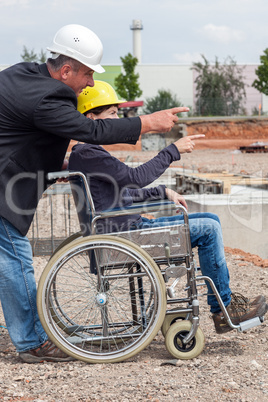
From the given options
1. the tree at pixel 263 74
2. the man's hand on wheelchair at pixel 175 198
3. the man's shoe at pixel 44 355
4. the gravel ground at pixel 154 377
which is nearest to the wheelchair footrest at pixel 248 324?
the gravel ground at pixel 154 377

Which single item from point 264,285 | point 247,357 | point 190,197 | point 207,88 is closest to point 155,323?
point 247,357

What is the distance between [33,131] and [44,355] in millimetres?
1454

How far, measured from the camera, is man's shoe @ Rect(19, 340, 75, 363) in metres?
3.59

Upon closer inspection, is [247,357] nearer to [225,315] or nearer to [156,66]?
[225,315]

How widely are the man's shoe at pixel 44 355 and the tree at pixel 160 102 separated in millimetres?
42020

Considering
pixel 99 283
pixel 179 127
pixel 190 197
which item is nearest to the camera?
pixel 99 283

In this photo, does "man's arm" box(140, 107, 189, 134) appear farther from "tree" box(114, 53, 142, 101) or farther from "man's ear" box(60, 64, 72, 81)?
"tree" box(114, 53, 142, 101)

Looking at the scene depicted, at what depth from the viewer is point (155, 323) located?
11.2 feet

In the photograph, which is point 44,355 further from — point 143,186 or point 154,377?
point 143,186

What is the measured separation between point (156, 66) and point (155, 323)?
51491mm

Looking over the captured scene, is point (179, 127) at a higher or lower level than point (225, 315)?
higher

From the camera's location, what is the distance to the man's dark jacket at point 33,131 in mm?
3168

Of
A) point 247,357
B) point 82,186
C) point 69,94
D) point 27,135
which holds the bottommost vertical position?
point 247,357

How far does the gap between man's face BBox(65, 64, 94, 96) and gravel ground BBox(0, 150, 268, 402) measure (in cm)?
174
